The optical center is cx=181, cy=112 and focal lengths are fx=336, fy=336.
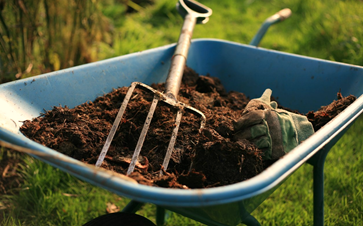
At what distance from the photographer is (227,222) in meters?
1.04

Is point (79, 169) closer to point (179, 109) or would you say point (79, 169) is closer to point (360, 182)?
point (179, 109)

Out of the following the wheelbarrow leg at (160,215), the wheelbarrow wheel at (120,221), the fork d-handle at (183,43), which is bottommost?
the wheelbarrow wheel at (120,221)

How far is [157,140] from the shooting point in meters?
1.26

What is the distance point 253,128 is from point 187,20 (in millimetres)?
981

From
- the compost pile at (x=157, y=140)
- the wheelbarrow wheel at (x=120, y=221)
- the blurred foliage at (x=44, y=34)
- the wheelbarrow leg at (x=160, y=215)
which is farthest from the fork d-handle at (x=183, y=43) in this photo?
the blurred foliage at (x=44, y=34)

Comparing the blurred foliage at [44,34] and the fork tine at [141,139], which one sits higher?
the blurred foliage at [44,34]

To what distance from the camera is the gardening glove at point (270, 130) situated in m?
1.21

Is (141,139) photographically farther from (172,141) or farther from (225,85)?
(225,85)

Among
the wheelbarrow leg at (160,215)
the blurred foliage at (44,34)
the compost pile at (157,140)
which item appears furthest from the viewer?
the blurred foliage at (44,34)

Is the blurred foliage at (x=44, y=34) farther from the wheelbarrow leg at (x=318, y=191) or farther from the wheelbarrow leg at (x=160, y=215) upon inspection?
the wheelbarrow leg at (x=318, y=191)

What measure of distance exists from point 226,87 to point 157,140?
92 centimetres

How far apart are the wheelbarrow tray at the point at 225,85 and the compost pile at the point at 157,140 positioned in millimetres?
84

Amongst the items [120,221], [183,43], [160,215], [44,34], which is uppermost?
[44,34]

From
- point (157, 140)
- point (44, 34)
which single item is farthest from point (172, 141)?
point (44, 34)
